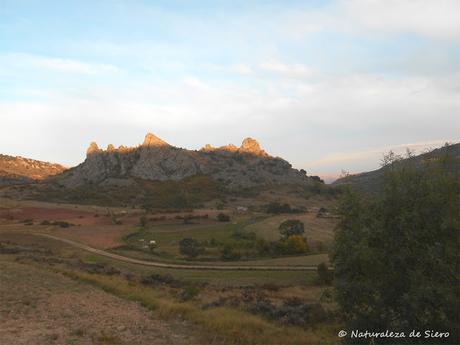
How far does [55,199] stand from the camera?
15262 cm

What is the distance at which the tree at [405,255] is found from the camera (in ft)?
53.3

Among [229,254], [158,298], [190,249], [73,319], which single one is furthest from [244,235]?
[73,319]

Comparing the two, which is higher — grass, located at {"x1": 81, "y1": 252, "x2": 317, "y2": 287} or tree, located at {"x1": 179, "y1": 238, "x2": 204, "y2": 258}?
tree, located at {"x1": 179, "y1": 238, "x2": 204, "y2": 258}

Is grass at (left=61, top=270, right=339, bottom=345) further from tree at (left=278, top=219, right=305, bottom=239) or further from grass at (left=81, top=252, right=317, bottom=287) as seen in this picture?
tree at (left=278, top=219, right=305, bottom=239)

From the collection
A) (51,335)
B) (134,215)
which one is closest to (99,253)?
(134,215)

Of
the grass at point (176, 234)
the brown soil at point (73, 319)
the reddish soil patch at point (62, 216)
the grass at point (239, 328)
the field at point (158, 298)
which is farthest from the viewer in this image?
the reddish soil patch at point (62, 216)

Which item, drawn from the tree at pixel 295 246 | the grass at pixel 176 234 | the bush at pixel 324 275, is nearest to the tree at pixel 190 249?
the grass at pixel 176 234

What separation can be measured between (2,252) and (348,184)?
178ft

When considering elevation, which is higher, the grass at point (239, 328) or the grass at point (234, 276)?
the grass at point (239, 328)

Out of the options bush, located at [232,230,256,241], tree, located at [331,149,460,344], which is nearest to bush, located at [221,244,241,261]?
bush, located at [232,230,256,241]

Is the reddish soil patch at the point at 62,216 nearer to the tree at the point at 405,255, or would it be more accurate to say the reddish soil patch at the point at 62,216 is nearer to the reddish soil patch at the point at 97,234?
the reddish soil patch at the point at 97,234

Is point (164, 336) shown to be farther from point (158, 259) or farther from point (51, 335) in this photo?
point (158, 259)

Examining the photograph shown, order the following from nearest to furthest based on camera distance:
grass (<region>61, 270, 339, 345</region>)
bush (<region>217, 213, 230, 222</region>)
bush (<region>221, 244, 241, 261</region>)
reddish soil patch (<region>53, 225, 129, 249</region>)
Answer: grass (<region>61, 270, 339, 345</region>)
bush (<region>221, 244, 241, 261</region>)
reddish soil patch (<region>53, 225, 129, 249</region>)
bush (<region>217, 213, 230, 222</region>)

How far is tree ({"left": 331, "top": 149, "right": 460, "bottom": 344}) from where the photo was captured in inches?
639
